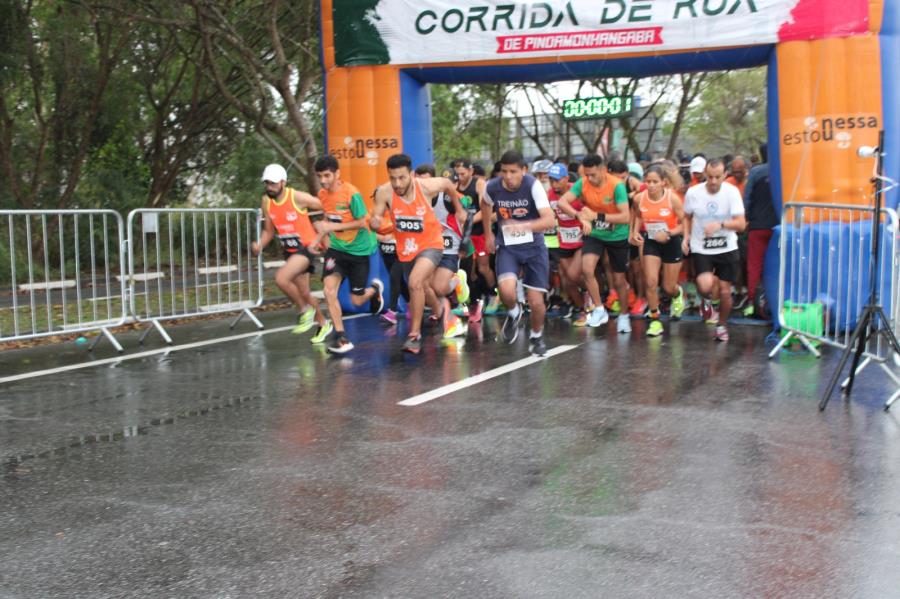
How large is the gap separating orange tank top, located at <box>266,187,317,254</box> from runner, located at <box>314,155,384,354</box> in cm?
22

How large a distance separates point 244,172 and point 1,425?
21941 millimetres

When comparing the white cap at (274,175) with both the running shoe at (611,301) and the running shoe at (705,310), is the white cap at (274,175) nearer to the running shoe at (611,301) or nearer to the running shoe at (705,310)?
the running shoe at (611,301)

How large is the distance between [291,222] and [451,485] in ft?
19.0

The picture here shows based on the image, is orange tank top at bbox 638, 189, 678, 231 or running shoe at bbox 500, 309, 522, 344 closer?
running shoe at bbox 500, 309, 522, 344

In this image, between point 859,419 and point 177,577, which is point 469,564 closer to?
point 177,577

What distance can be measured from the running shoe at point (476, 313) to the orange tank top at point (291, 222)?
2507mm

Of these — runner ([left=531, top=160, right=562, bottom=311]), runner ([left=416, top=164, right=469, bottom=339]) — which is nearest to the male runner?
runner ([left=531, top=160, right=562, bottom=311])

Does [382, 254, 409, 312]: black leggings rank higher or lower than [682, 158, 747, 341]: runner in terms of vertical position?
lower

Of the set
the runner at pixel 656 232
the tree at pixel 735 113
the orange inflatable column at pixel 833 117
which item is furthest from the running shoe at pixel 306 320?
the tree at pixel 735 113

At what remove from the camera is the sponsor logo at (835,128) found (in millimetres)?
11180

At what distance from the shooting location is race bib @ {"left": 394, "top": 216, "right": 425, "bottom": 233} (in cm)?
973

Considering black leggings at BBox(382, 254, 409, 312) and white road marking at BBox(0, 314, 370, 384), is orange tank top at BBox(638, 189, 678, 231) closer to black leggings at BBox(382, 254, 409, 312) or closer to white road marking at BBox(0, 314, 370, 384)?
black leggings at BBox(382, 254, 409, 312)

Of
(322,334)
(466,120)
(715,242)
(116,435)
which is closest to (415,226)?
(322,334)

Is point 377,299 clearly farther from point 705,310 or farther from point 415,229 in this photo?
point 705,310
